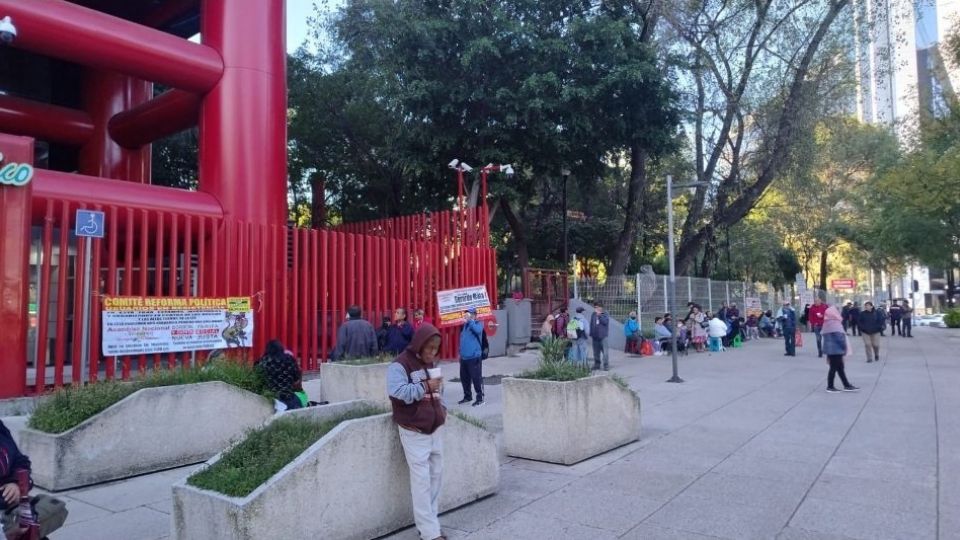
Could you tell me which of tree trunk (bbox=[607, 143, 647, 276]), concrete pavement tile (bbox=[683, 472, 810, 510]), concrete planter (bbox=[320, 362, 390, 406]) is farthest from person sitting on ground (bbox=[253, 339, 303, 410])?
tree trunk (bbox=[607, 143, 647, 276])

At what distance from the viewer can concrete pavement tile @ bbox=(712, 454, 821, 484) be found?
6.33 m

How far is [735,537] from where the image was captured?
479 centimetres

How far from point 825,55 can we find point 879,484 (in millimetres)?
23629

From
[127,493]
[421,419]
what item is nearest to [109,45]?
[127,493]

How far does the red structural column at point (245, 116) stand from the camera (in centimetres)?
1398

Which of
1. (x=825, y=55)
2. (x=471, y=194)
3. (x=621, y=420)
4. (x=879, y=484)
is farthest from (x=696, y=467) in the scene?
(x=825, y=55)

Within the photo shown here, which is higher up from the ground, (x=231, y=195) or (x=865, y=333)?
(x=231, y=195)

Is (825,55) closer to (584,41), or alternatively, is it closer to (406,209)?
(584,41)

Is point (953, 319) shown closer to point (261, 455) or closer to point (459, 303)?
point (459, 303)

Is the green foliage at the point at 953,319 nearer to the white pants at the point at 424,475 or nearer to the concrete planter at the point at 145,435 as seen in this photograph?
the concrete planter at the point at 145,435

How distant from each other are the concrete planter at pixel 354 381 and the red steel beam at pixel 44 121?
1165cm

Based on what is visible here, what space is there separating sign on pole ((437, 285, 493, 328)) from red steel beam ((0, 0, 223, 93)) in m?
7.23

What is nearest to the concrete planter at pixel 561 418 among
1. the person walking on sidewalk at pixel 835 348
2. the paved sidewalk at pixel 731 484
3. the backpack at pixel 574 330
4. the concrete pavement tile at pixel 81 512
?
the paved sidewalk at pixel 731 484

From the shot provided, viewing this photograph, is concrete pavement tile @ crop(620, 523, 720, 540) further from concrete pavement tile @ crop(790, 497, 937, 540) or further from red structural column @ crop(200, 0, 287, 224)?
red structural column @ crop(200, 0, 287, 224)
